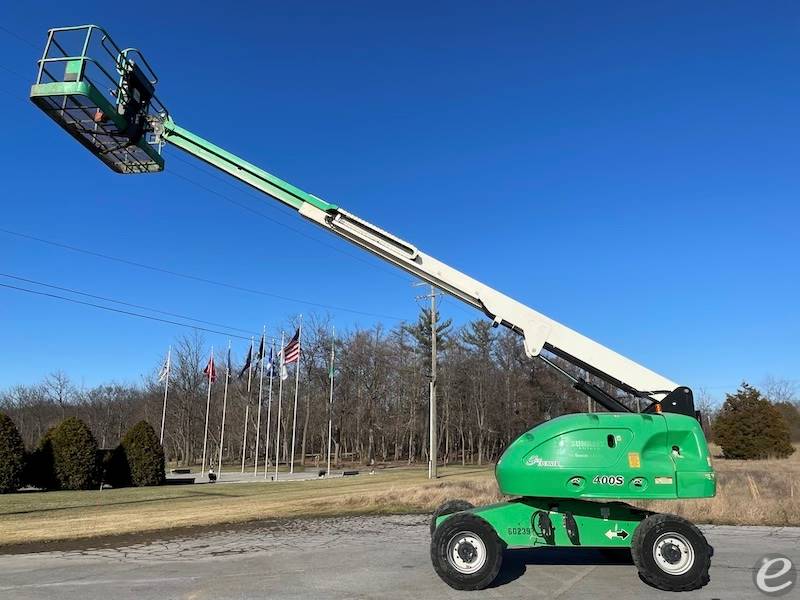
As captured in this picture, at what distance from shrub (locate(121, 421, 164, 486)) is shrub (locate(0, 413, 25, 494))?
16.4 feet

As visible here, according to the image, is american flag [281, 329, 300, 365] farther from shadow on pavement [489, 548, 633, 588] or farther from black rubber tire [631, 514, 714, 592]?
black rubber tire [631, 514, 714, 592]

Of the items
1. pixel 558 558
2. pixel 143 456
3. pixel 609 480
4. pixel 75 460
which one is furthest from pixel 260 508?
pixel 143 456

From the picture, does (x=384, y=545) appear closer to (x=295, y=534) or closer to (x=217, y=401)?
(x=295, y=534)

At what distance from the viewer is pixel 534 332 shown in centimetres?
909

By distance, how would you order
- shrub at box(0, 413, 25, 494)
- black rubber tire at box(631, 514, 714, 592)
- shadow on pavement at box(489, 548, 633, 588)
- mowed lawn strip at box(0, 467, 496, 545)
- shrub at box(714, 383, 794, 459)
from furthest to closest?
shrub at box(714, 383, 794, 459)
shrub at box(0, 413, 25, 494)
mowed lawn strip at box(0, 467, 496, 545)
shadow on pavement at box(489, 548, 633, 588)
black rubber tire at box(631, 514, 714, 592)

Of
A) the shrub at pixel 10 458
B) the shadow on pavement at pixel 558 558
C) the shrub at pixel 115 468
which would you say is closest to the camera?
the shadow on pavement at pixel 558 558

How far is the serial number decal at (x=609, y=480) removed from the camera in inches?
291

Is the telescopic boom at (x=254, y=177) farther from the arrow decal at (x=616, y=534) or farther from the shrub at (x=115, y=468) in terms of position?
the shrub at (x=115, y=468)

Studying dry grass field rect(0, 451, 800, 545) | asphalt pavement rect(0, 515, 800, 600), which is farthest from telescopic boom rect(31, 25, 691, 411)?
dry grass field rect(0, 451, 800, 545)

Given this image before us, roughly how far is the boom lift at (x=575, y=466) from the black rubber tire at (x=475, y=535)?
0.04 ft

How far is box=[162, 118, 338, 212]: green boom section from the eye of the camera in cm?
989

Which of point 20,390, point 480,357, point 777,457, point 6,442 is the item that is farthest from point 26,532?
point 20,390

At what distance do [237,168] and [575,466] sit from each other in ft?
22.9

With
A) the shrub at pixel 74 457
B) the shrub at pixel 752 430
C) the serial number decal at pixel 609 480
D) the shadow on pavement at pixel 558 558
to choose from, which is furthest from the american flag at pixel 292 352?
the serial number decal at pixel 609 480
